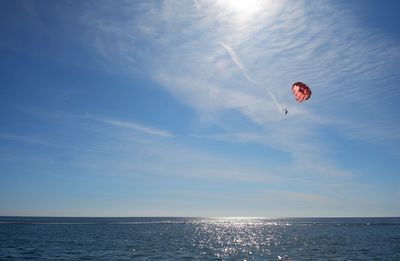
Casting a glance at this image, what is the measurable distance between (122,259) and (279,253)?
2157cm

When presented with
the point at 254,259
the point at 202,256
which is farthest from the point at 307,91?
the point at 202,256

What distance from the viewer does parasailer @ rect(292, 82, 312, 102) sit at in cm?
4572

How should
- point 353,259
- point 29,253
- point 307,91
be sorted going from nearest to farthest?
point 307,91 < point 353,259 < point 29,253

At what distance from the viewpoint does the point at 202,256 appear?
5184 cm

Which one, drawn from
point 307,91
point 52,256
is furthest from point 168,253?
point 307,91

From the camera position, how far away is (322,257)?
167 feet

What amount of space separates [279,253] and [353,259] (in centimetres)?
1002

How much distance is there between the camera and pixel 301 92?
4634 cm

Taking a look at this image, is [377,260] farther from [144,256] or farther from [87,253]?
[87,253]

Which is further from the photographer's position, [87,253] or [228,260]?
[87,253]

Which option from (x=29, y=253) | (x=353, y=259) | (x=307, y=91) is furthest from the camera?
(x=29, y=253)

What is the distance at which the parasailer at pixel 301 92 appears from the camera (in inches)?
1800

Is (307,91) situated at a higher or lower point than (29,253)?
higher

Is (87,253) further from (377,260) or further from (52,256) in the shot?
(377,260)
